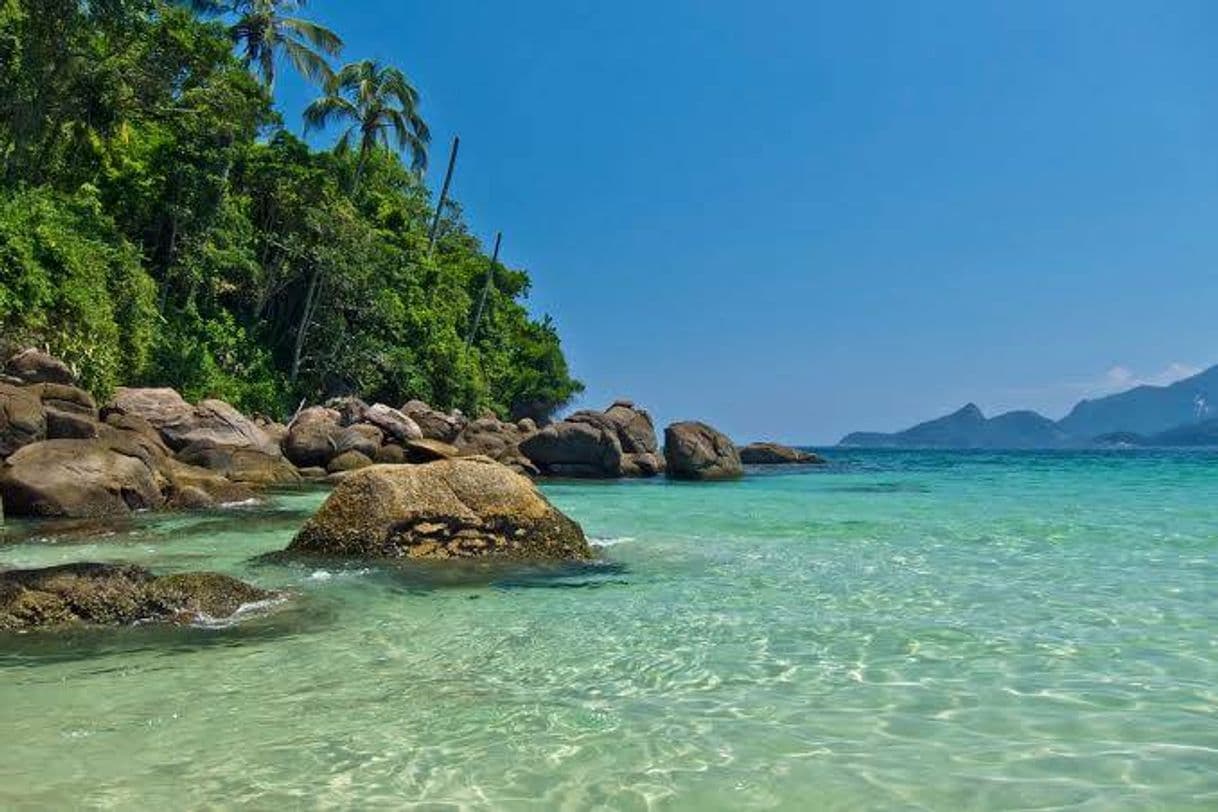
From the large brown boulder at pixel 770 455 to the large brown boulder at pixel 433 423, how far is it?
1806 cm

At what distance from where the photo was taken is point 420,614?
7094 millimetres

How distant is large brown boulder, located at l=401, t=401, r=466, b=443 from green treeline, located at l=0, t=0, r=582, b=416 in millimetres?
3559

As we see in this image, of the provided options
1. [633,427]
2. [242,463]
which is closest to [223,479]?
[242,463]

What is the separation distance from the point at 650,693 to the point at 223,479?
15.2 meters

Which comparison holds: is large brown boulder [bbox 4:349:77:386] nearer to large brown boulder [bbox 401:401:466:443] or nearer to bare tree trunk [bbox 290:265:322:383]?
large brown boulder [bbox 401:401:466:443]

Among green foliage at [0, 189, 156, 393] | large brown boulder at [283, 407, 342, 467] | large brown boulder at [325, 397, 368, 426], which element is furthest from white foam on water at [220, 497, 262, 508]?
Answer: large brown boulder at [325, 397, 368, 426]

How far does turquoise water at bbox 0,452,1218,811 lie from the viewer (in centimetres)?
376

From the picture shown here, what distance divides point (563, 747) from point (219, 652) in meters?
2.80

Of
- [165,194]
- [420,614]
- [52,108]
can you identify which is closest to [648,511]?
[420,614]

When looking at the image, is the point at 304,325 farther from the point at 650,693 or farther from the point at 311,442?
the point at 650,693

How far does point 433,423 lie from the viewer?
110 feet

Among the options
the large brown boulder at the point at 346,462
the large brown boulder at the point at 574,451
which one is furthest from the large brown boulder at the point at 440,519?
the large brown boulder at the point at 574,451

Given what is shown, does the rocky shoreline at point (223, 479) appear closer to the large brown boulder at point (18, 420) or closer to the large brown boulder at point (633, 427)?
the large brown boulder at point (18, 420)

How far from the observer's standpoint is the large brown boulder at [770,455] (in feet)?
152
